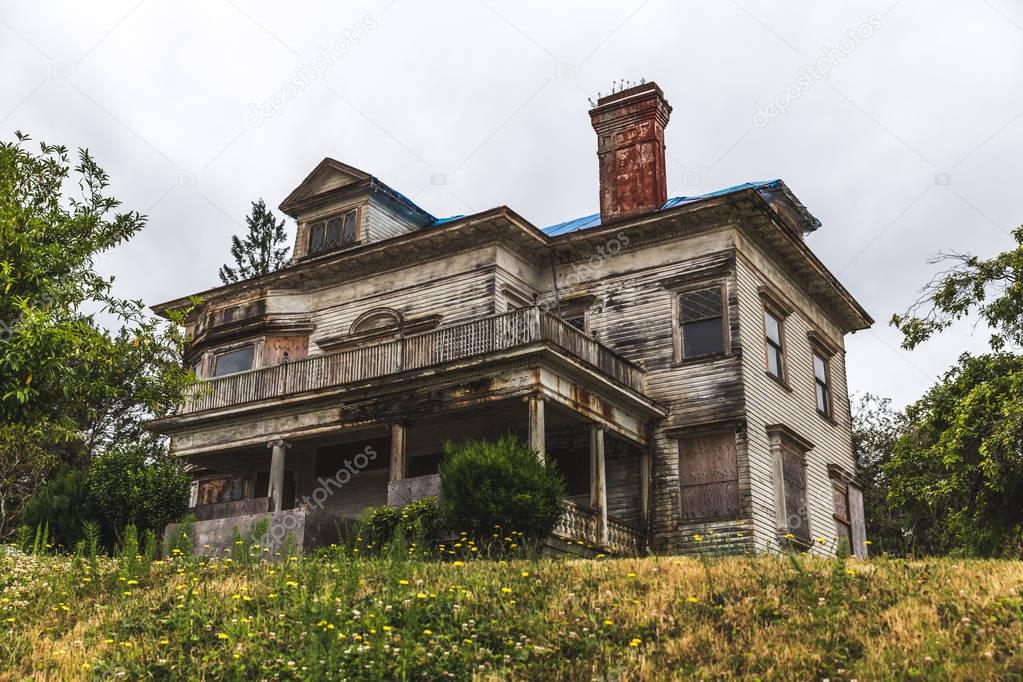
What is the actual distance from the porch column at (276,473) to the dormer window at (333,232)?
261 inches

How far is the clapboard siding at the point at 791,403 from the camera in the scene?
22.5m

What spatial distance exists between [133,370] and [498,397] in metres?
6.66

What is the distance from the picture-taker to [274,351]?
27.5 m

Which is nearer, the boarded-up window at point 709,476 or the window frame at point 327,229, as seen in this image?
the boarded-up window at point 709,476

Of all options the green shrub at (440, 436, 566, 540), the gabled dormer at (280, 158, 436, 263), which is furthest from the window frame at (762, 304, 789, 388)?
the gabled dormer at (280, 158, 436, 263)

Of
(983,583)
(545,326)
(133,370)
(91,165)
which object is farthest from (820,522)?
(91,165)

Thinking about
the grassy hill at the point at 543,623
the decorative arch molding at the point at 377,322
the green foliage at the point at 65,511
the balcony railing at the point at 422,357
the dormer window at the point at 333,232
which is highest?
the dormer window at the point at 333,232

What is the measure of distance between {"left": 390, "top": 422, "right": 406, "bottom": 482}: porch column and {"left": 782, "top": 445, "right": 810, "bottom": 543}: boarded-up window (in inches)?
315

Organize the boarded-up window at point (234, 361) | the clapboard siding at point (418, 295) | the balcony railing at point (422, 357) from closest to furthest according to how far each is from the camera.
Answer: the balcony railing at point (422, 357), the clapboard siding at point (418, 295), the boarded-up window at point (234, 361)

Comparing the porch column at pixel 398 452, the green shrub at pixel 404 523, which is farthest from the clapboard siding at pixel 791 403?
the porch column at pixel 398 452

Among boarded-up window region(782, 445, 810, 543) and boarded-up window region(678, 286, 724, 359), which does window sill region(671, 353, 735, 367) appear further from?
boarded-up window region(782, 445, 810, 543)

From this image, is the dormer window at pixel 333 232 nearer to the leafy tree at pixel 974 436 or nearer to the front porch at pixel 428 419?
the front porch at pixel 428 419

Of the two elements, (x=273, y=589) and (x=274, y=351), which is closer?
(x=273, y=589)

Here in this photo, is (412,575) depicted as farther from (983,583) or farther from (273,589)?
(983,583)
